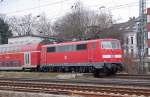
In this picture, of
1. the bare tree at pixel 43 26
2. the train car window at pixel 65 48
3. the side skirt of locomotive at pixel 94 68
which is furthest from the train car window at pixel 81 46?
the bare tree at pixel 43 26

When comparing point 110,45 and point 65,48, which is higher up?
point 110,45

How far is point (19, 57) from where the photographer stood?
43812mm

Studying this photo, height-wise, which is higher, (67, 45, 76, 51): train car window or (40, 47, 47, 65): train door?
(67, 45, 76, 51): train car window

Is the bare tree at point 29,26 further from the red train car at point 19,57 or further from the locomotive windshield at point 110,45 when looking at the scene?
the locomotive windshield at point 110,45

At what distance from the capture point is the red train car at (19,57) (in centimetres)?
4116

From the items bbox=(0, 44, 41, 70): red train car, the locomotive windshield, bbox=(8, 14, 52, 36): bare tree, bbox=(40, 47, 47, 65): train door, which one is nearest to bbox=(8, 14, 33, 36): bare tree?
bbox=(8, 14, 52, 36): bare tree

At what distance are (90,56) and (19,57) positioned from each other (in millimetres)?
14262

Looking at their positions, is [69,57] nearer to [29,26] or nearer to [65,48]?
[65,48]

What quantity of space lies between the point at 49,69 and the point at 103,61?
30.6 feet

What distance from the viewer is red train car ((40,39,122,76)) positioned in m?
30.8

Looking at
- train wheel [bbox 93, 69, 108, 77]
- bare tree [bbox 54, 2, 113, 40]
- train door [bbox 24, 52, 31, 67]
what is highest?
bare tree [bbox 54, 2, 113, 40]

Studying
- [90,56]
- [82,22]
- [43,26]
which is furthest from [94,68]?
[43,26]

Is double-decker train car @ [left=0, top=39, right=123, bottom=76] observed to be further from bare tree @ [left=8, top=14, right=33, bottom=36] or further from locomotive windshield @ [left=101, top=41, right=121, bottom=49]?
bare tree @ [left=8, top=14, right=33, bottom=36]

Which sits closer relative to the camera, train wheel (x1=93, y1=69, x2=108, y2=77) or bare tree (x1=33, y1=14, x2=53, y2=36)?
train wheel (x1=93, y1=69, x2=108, y2=77)
